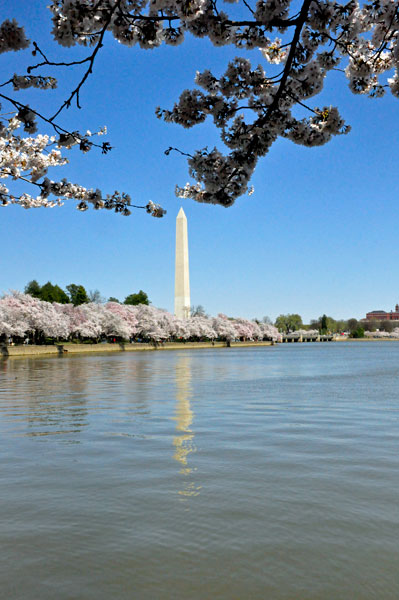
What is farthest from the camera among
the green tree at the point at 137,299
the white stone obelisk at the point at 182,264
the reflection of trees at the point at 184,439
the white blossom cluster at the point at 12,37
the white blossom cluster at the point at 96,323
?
the green tree at the point at 137,299

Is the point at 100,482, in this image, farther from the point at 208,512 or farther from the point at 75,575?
the point at 75,575

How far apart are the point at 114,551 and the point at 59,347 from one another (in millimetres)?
59189

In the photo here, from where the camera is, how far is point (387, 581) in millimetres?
4297

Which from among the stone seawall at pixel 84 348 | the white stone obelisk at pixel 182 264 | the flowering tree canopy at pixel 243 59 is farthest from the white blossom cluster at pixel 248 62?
the white stone obelisk at pixel 182 264

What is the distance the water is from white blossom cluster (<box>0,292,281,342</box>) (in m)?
51.7

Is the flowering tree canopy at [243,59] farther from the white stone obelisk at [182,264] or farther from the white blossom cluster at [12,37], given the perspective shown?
the white stone obelisk at [182,264]

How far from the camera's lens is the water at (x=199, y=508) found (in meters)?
4.33

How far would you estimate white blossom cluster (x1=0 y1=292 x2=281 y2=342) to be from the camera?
64.9 meters

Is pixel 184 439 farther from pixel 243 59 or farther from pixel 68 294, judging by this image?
pixel 68 294

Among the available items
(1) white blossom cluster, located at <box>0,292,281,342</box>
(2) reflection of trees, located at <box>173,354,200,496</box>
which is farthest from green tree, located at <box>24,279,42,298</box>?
(2) reflection of trees, located at <box>173,354,200,496</box>

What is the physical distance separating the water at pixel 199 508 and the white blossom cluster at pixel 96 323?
51.7m

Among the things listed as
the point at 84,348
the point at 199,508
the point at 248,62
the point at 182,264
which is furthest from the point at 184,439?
the point at 182,264

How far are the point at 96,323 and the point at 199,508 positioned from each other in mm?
77127

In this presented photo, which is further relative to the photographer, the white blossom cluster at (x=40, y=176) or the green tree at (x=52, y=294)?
the green tree at (x=52, y=294)
